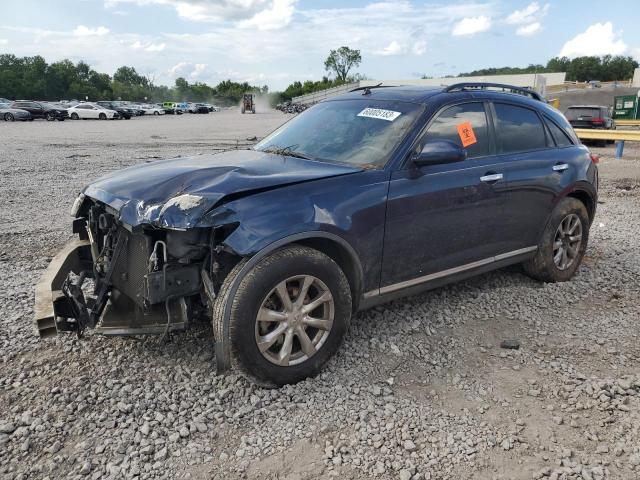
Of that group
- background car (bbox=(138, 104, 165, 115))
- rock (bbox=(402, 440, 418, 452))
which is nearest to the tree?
background car (bbox=(138, 104, 165, 115))

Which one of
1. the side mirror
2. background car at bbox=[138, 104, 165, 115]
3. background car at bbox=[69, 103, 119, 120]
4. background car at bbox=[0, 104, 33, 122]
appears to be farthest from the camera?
background car at bbox=[138, 104, 165, 115]

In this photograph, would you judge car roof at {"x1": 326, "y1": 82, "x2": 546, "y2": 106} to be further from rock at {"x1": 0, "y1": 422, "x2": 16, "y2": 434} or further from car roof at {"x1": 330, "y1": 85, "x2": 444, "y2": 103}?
rock at {"x1": 0, "y1": 422, "x2": 16, "y2": 434}

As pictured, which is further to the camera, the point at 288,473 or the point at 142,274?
the point at 142,274

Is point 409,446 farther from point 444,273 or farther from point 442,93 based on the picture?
point 442,93

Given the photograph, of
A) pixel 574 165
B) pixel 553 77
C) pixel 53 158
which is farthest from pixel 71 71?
pixel 574 165

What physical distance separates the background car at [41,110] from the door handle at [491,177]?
4410cm

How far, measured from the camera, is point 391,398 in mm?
3307

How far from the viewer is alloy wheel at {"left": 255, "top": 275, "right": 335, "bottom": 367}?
3.20 m

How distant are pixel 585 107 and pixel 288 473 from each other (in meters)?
22.7

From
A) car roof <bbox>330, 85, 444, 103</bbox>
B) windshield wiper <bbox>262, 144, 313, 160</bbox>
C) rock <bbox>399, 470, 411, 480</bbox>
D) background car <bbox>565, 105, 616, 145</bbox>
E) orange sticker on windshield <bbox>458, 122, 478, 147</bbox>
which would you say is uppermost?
background car <bbox>565, 105, 616, 145</bbox>

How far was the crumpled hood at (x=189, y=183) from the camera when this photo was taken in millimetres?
3029

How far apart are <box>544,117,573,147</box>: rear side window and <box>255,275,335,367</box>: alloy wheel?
312cm

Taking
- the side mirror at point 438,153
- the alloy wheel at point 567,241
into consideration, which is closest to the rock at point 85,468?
the side mirror at point 438,153

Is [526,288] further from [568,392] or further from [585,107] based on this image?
[585,107]
